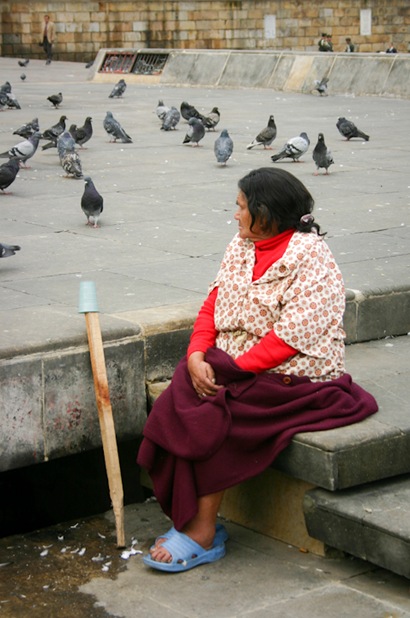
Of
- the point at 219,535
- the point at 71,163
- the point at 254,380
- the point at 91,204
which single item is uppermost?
the point at 71,163

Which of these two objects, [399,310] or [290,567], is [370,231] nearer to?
[399,310]

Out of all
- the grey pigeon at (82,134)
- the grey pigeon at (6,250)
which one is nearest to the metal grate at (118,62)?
the grey pigeon at (82,134)

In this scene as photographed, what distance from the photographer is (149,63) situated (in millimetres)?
24594

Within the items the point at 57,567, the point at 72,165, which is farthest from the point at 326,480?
the point at 72,165

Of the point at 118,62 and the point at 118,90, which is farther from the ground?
the point at 118,62

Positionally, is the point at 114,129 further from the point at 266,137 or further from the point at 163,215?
the point at 163,215

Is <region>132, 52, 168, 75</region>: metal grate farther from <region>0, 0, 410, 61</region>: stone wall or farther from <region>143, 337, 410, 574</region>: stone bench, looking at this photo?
<region>143, 337, 410, 574</region>: stone bench

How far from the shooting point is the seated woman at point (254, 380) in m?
4.00

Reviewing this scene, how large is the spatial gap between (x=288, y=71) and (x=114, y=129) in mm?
9197

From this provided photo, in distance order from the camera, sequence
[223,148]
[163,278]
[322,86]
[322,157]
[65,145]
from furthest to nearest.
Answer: [322,86] < [223,148] < [65,145] < [322,157] < [163,278]

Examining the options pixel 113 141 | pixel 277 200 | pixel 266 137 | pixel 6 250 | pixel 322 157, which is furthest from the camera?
pixel 113 141

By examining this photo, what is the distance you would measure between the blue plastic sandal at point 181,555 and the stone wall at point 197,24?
115 feet

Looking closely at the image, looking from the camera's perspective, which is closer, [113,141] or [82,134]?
[82,134]

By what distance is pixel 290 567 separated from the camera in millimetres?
4102
